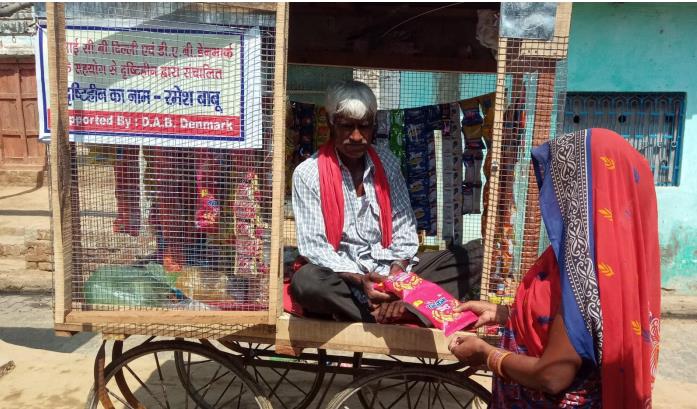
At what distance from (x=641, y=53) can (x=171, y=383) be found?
543 centimetres

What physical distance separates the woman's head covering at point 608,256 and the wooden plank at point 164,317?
126 centimetres

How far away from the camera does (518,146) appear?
2264 millimetres

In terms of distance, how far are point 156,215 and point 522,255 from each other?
60.5 inches

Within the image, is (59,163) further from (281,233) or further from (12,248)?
(12,248)

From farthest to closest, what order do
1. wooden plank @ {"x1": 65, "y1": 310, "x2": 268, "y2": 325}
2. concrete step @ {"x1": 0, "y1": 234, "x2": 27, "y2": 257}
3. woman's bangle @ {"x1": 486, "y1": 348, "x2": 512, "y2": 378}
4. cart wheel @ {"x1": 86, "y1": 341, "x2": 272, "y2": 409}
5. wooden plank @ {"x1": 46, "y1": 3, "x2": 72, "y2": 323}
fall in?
concrete step @ {"x1": 0, "y1": 234, "x2": 27, "y2": 257}
cart wheel @ {"x1": 86, "y1": 341, "x2": 272, "y2": 409}
wooden plank @ {"x1": 65, "y1": 310, "x2": 268, "y2": 325}
wooden plank @ {"x1": 46, "y1": 3, "x2": 72, "y2": 323}
woman's bangle @ {"x1": 486, "y1": 348, "x2": 512, "y2": 378}

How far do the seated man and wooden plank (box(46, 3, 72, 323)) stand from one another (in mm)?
932

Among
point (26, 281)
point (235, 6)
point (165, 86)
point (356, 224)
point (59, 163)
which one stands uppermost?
point (235, 6)

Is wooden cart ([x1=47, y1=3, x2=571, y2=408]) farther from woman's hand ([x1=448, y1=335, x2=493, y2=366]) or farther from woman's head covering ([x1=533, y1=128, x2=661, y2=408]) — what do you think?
woman's head covering ([x1=533, y1=128, x2=661, y2=408])

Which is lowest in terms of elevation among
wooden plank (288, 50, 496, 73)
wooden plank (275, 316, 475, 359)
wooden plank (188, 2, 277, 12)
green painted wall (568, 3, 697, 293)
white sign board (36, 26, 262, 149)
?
wooden plank (275, 316, 475, 359)

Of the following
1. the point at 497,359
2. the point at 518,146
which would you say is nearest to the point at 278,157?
the point at 518,146

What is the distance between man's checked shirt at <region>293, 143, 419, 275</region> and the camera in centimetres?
261

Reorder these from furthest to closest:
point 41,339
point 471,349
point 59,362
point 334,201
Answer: point 41,339, point 59,362, point 334,201, point 471,349

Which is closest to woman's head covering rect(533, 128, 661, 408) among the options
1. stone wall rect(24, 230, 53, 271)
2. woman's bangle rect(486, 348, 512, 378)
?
woman's bangle rect(486, 348, 512, 378)

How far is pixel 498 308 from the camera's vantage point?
221 centimetres
